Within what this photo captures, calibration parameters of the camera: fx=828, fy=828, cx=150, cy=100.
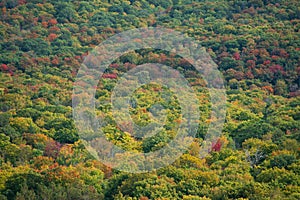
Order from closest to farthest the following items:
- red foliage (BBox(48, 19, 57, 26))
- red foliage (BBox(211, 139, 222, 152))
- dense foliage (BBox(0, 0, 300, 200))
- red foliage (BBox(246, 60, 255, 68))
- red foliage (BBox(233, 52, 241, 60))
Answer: dense foliage (BBox(0, 0, 300, 200)), red foliage (BBox(211, 139, 222, 152)), red foliage (BBox(246, 60, 255, 68)), red foliage (BBox(233, 52, 241, 60)), red foliage (BBox(48, 19, 57, 26))

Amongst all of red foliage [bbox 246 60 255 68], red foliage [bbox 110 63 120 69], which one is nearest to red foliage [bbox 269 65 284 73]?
red foliage [bbox 246 60 255 68]

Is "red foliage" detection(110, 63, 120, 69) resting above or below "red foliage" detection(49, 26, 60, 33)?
A: above

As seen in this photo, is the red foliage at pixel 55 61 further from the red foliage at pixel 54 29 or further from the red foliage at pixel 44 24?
the red foliage at pixel 44 24

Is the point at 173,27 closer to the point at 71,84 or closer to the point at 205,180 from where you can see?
the point at 71,84

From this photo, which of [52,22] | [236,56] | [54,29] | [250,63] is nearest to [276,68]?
[250,63]

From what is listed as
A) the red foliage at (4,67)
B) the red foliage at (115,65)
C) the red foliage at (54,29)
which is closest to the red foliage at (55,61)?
the red foliage at (4,67)

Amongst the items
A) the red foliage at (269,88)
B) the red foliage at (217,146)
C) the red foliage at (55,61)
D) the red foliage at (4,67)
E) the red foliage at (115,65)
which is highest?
the red foliage at (269,88)

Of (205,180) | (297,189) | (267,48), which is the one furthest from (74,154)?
(267,48)

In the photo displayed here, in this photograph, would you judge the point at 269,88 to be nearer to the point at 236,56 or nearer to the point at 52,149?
the point at 236,56

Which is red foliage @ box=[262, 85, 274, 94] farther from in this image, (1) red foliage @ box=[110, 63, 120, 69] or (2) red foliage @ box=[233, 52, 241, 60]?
(1) red foliage @ box=[110, 63, 120, 69]
